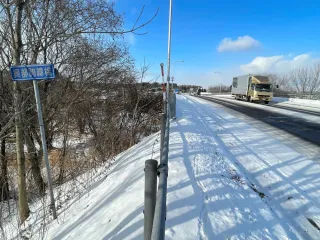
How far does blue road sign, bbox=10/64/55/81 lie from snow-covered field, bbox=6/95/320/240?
256 centimetres

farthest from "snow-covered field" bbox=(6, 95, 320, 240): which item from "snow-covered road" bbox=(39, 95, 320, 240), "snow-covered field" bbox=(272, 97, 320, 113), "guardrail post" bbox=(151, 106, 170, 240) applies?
"snow-covered field" bbox=(272, 97, 320, 113)

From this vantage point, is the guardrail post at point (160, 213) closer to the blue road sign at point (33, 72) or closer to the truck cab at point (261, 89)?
the blue road sign at point (33, 72)

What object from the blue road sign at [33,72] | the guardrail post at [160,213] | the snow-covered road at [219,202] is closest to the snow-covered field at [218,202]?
the snow-covered road at [219,202]

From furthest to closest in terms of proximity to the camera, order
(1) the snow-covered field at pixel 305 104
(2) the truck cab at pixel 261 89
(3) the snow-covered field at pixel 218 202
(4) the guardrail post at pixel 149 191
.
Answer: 1. (2) the truck cab at pixel 261 89
2. (1) the snow-covered field at pixel 305 104
3. (3) the snow-covered field at pixel 218 202
4. (4) the guardrail post at pixel 149 191

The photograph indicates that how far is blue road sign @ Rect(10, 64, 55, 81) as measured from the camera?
3.89m

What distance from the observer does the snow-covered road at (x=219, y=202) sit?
111 inches

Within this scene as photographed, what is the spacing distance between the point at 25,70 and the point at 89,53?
5056mm

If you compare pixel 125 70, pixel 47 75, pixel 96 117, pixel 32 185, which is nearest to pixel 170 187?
pixel 47 75

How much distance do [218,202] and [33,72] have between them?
392cm

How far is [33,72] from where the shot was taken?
3.92m

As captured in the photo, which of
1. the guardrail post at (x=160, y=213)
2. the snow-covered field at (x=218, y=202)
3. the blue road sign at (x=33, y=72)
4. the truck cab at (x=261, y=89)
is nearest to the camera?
the guardrail post at (x=160, y=213)

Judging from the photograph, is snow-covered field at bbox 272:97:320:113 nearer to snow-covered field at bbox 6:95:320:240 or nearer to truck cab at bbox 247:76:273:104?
truck cab at bbox 247:76:273:104

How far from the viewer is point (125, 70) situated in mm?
11648

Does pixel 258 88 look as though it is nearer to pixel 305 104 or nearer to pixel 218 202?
pixel 305 104
